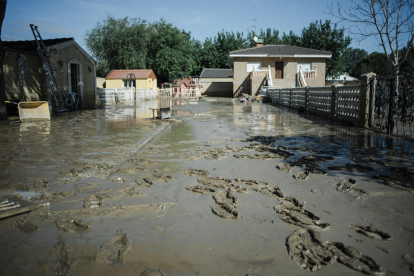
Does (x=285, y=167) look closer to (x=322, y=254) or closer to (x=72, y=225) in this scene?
(x=322, y=254)

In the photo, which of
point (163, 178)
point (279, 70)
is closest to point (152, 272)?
point (163, 178)

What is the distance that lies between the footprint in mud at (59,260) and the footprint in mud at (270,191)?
2322mm

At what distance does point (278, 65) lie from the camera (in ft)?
130

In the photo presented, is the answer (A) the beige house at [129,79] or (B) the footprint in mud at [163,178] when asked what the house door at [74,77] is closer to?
(A) the beige house at [129,79]

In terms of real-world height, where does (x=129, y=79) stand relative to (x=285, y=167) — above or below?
above

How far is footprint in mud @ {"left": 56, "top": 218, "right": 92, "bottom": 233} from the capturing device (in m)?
2.82

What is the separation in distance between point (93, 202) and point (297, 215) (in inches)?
87.6

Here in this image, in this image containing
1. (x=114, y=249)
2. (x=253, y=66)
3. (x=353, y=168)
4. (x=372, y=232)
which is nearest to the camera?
(x=114, y=249)

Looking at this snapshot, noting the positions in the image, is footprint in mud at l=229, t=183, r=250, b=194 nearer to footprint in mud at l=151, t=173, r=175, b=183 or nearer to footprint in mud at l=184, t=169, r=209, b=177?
footprint in mud at l=184, t=169, r=209, b=177

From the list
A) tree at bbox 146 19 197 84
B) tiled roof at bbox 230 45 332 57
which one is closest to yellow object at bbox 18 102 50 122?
tiled roof at bbox 230 45 332 57

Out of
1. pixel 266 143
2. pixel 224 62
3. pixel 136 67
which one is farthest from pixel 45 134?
pixel 224 62

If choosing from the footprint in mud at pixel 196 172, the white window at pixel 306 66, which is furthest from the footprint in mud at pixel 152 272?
the white window at pixel 306 66

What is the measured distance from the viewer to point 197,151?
21.1ft

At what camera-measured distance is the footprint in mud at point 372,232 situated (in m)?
2.67
